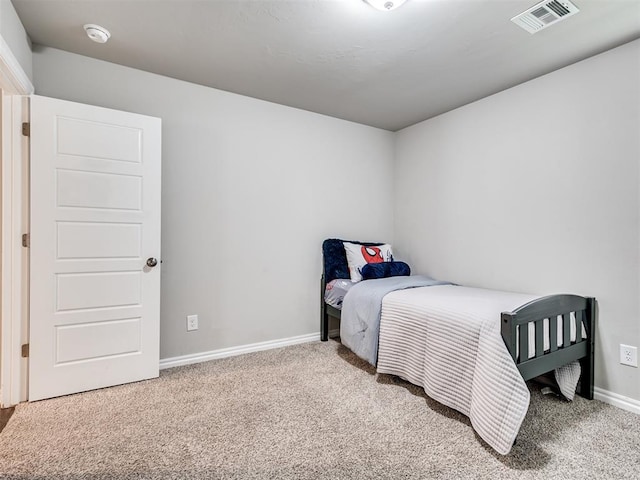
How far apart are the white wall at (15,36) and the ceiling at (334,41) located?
0.18 ft

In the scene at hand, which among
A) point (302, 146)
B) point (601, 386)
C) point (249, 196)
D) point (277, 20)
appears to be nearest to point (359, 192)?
point (302, 146)

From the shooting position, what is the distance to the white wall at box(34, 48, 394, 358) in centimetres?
256

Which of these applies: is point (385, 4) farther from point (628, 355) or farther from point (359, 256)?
point (628, 355)

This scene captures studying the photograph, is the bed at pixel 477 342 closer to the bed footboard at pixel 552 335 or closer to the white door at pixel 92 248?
the bed footboard at pixel 552 335

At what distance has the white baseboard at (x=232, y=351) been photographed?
263 cm

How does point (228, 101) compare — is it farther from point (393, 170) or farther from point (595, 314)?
point (595, 314)

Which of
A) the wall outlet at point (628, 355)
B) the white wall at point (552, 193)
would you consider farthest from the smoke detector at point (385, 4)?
the wall outlet at point (628, 355)

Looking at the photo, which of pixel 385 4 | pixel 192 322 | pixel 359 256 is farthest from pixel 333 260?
pixel 385 4

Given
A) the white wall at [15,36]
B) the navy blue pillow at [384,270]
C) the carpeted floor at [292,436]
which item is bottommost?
the carpeted floor at [292,436]

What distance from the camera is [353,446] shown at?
5.42 ft

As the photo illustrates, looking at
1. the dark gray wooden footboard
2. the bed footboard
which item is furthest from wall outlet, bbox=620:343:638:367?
the dark gray wooden footboard

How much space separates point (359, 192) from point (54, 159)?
2643 millimetres

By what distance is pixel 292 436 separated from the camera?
1729mm

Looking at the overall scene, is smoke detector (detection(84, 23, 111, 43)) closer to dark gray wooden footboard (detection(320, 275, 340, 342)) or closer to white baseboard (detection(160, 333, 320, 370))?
white baseboard (detection(160, 333, 320, 370))
